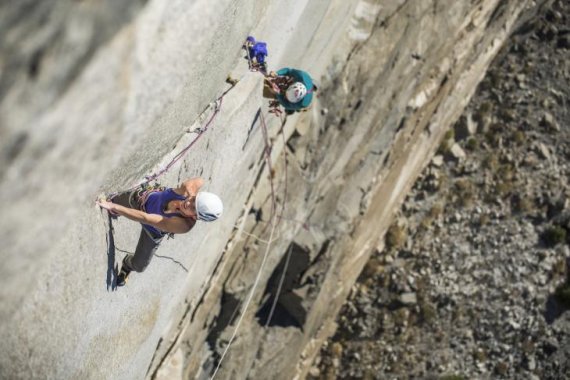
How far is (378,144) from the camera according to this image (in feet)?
35.2

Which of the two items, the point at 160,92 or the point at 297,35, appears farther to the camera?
the point at 297,35

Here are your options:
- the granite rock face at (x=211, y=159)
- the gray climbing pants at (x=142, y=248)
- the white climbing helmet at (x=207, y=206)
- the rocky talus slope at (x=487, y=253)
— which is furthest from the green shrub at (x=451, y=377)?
the white climbing helmet at (x=207, y=206)

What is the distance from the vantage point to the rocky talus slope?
1338cm

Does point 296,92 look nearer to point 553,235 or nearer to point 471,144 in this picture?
point 471,144

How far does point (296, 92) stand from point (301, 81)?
0.51 ft

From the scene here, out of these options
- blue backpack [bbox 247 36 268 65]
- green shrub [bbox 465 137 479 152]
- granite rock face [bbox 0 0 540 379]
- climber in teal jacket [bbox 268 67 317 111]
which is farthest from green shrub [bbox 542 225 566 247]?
blue backpack [bbox 247 36 268 65]

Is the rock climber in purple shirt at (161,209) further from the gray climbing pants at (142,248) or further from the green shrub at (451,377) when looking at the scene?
the green shrub at (451,377)

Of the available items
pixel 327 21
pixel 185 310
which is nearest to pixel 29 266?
pixel 185 310

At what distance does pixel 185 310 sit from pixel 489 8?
845cm

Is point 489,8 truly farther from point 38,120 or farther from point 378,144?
point 38,120

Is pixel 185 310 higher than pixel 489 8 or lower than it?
lower

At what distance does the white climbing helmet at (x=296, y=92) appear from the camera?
6.43m

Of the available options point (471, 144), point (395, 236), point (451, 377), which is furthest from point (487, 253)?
point (451, 377)

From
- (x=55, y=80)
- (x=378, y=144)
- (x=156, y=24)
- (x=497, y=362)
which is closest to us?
(x=55, y=80)
